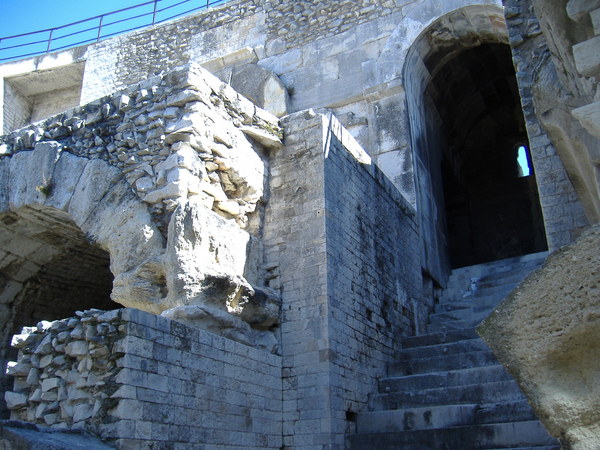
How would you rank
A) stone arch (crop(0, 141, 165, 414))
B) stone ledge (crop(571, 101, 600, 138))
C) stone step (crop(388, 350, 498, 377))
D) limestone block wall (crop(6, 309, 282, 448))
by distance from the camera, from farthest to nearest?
stone step (crop(388, 350, 498, 377))
stone arch (crop(0, 141, 165, 414))
limestone block wall (crop(6, 309, 282, 448))
stone ledge (crop(571, 101, 600, 138))

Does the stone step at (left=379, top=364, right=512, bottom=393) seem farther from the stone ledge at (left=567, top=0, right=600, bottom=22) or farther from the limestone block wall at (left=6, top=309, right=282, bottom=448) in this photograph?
the stone ledge at (left=567, top=0, right=600, bottom=22)

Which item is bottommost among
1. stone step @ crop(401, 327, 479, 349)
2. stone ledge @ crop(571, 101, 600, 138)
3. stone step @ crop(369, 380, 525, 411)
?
stone step @ crop(369, 380, 525, 411)

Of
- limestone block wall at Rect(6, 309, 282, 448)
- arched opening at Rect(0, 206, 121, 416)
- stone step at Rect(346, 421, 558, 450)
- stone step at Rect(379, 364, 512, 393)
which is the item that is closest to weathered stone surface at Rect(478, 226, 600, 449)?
limestone block wall at Rect(6, 309, 282, 448)

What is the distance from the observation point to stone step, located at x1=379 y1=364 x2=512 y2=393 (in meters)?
6.07

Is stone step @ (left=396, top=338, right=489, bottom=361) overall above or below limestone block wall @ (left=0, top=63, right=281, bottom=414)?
below

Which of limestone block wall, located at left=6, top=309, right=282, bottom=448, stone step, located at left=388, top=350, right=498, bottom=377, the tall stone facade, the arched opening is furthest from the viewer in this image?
the arched opening

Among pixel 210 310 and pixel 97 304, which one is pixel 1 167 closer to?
pixel 97 304

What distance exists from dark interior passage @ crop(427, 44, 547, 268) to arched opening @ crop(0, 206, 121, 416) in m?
7.19

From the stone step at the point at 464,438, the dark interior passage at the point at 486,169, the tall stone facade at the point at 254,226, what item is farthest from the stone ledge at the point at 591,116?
the dark interior passage at the point at 486,169

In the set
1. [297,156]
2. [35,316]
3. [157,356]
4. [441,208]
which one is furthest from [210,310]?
[441,208]

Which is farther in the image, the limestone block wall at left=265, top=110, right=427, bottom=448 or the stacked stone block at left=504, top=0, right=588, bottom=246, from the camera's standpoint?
the limestone block wall at left=265, top=110, right=427, bottom=448

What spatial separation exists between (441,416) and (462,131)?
9272mm

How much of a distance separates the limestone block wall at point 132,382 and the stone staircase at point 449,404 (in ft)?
4.78

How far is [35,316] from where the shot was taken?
29.8 feet
